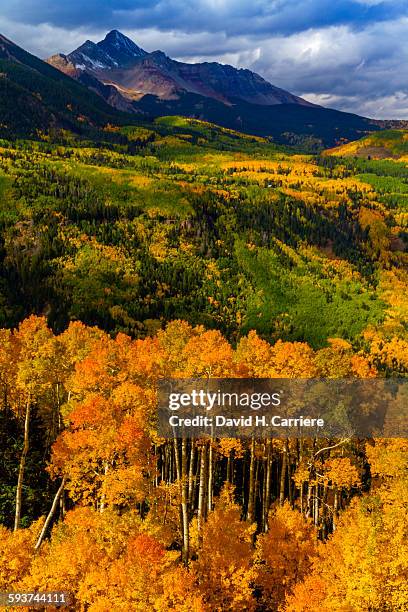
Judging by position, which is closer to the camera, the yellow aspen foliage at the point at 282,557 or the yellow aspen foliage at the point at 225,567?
the yellow aspen foliage at the point at 225,567

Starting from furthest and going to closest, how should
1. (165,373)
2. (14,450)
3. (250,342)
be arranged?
(250,342), (14,450), (165,373)

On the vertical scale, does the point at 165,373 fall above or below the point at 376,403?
above

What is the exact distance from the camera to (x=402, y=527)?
3666cm

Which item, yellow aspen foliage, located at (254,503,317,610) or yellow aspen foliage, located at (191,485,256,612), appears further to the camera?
yellow aspen foliage, located at (254,503,317,610)

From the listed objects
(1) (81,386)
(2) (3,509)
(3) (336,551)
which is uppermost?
(1) (81,386)

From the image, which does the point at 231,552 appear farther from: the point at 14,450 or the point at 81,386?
the point at 14,450

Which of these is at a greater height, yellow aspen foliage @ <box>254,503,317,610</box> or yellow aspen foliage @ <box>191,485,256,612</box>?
yellow aspen foliage @ <box>191,485,256,612</box>

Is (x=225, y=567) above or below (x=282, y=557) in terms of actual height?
above

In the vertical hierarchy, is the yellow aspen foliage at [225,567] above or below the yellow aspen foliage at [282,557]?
above

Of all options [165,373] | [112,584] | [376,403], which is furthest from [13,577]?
[376,403]

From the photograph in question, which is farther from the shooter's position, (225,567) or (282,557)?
(282,557)

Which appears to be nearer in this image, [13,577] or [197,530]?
[13,577]

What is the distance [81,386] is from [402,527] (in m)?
30.9

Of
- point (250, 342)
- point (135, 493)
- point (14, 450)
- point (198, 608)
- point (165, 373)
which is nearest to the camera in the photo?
point (198, 608)
